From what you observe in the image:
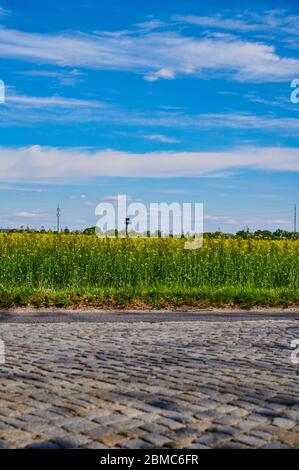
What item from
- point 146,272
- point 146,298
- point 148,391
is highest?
point 146,272

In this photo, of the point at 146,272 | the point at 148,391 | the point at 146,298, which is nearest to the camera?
the point at 148,391

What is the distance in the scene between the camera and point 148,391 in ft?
22.9

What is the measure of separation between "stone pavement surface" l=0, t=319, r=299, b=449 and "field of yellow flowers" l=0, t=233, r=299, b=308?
6145mm

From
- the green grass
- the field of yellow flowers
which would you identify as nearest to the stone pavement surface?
the green grass

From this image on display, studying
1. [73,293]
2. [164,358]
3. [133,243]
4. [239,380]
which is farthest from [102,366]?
[133,243]

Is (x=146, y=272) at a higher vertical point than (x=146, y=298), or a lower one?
higher

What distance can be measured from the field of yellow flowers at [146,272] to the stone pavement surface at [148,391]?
615cm

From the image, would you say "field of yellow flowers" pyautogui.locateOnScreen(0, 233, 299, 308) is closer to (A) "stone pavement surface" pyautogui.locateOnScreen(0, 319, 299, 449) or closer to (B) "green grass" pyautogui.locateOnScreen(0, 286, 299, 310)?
(B) "green grass" pyautogui.locateOnScreen(0, 286, 299, 310)

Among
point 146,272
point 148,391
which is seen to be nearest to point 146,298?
point 146,272

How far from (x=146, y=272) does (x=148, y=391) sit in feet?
44.6

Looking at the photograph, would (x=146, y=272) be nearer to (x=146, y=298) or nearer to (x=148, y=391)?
(x=146, y=298)

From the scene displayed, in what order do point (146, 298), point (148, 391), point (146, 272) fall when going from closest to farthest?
point (148, 391)
point (146, 298)
point (146, 272)
